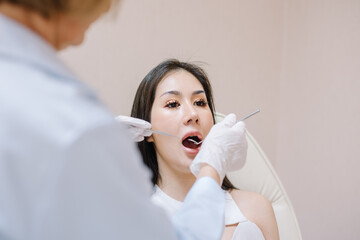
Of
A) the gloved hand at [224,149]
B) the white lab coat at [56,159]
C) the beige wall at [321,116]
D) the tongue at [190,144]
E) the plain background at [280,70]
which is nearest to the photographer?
the white lab coat at [56,159]

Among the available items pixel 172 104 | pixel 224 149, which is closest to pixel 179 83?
pixel 172 104

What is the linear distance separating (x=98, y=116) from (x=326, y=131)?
1.91 meters

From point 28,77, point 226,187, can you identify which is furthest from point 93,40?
point 28,77

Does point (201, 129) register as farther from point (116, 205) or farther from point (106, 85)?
point (116, 205)

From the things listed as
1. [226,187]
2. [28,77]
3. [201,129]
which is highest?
[28,77]

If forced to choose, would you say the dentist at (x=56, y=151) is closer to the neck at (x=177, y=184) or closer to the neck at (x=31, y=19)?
the neck at (x=31, y=19)

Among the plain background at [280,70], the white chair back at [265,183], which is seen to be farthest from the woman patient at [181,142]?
the plain background at [280,70]

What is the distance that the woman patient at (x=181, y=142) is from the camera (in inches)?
57.8

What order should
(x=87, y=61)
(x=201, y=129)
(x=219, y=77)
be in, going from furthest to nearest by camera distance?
(x=219, y=77)
(x=87, y=61)
(x=201, y=129)

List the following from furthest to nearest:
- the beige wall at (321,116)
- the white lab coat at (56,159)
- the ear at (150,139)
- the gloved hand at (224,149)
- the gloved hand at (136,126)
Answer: the beige wall at (321,116)
the ear at (150,139)
the gloved hand at (136,126)
the gloved hand at (224,149)
the white lab coat at (56,159)

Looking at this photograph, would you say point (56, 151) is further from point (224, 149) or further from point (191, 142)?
point (191, 142)

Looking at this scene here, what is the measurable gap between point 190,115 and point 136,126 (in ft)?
0.66

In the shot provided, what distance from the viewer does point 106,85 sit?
71.9 inches

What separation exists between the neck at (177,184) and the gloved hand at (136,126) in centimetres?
20
